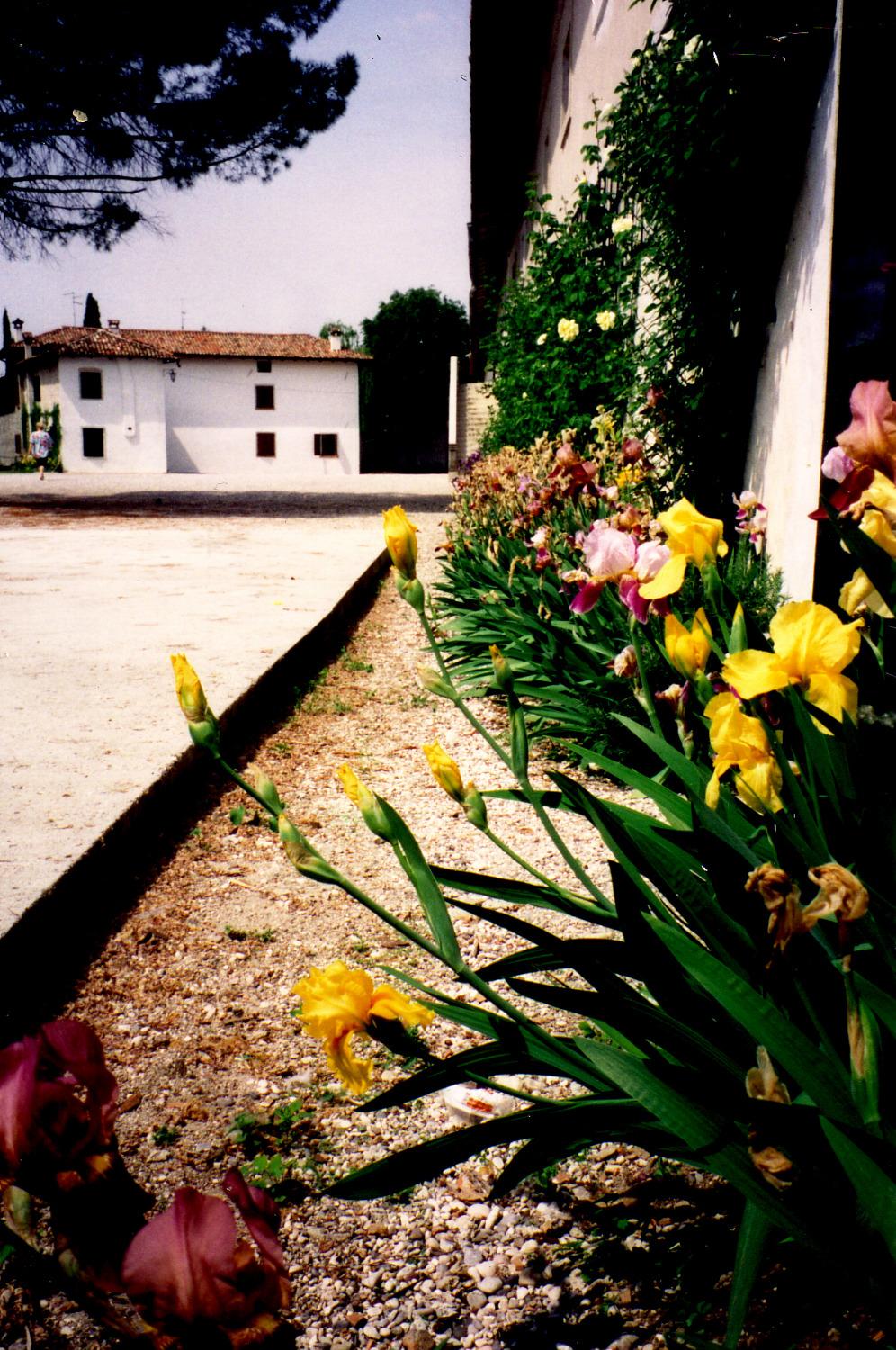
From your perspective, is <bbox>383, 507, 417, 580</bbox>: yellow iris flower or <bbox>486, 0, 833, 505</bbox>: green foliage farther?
<bbox>486, 0, 833, 505</bbox>: green foliage

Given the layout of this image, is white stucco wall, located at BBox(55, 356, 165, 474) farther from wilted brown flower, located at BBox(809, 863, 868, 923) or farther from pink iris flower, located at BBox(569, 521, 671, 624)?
wilted brown flower, located at BBox(809, 863, 868, 923)

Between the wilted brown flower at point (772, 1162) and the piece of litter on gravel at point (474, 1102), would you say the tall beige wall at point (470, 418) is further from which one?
the wilted brown flower at point (772, 1162)

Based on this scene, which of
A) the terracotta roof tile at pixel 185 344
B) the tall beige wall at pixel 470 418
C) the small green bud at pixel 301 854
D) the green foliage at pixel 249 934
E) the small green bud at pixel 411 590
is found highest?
the terracotta roof tile at pixel 185 344

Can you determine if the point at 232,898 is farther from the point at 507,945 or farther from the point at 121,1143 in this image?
the point at 121,1143

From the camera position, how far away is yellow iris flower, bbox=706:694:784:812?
3.24ft

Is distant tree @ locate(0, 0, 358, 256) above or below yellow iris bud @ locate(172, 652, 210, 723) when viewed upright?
above

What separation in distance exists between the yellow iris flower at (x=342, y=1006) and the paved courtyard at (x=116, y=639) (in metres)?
0.82

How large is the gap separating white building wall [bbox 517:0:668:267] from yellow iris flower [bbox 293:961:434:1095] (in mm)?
4999

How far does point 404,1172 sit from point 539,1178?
451mm

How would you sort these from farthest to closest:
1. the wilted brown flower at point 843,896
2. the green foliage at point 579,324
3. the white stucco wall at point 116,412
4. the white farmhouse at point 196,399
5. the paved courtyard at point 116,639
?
the white farmhouse at point 196,399 → the white stucco wall at point 116,412 → the green foliage at point 579,324 → the paved courtyard at point 116,639 → the wilted brown flower at point 843,896

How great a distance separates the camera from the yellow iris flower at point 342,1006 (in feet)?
2.69

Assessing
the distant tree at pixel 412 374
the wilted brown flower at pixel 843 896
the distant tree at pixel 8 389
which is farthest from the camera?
the distant tree at pixel 412 374

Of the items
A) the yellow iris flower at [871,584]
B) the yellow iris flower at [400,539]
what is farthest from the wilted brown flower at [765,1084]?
the yellow iris flower at [400,539]

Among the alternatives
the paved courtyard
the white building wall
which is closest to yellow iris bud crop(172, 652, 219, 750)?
the paved courtyard
